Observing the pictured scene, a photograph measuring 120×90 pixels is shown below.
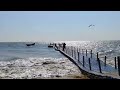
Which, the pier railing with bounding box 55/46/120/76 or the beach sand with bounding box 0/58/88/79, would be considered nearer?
the pier railing with bounding box 55/46/120/76

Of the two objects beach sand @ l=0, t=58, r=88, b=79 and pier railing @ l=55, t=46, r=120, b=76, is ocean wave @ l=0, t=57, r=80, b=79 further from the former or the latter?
pier railing @ l=55, t=46, r=120, b=76

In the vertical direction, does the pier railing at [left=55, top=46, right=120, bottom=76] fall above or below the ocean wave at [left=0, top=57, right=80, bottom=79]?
above

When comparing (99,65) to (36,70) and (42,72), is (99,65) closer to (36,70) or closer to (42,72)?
(42,72)

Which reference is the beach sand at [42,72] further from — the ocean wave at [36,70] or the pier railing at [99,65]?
the pier railing at [99,65]

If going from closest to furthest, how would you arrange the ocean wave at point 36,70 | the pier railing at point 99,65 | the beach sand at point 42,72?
the pier railing at point 99,65 < the beach sand at point 42,72 < the ocean wave at point 36,70

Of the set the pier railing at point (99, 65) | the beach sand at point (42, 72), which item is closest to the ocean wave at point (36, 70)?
the beach sand at point (42, 72)

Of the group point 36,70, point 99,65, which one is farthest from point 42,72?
point 99,65

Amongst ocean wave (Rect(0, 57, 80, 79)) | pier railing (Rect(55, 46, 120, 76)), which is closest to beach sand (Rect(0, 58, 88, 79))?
ocean wave (Rect(0, 57, 80, 79))

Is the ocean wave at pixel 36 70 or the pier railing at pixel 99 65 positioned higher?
the pier railing at pixel 99 65
